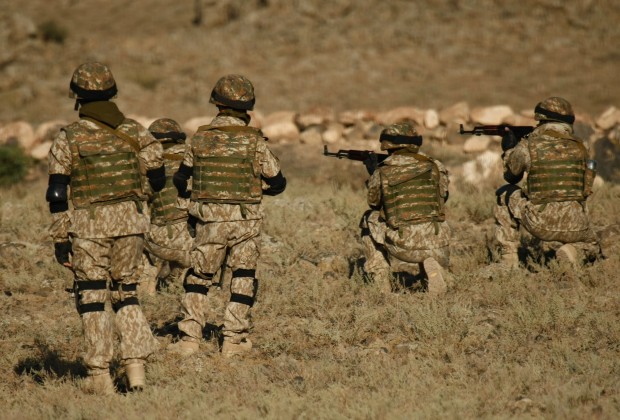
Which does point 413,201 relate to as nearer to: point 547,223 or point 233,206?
point 547,223

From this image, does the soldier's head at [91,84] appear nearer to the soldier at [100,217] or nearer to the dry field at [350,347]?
the soldier at [100,217]

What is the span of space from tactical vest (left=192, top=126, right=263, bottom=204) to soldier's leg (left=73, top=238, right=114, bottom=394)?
3.79 feet

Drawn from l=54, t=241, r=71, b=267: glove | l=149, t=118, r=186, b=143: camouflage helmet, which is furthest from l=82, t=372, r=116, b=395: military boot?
l=149, t=118, r=186, b=143: camouflage helmet

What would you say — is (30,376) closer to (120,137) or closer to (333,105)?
(120,137)

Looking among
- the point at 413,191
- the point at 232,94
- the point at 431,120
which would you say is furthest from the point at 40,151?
the point at 232,94

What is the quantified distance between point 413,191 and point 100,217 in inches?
141

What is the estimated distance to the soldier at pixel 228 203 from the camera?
747 centimetres

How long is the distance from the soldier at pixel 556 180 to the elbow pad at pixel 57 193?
5.07m

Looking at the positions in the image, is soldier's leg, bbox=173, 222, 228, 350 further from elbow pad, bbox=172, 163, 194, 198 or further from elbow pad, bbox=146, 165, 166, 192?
elbow pad, bbox=146, 165, 166, 192

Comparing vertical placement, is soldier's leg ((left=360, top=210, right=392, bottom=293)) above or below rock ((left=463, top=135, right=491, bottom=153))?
below

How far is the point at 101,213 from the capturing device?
657cm

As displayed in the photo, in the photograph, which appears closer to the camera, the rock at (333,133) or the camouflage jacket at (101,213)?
the camouflage jacket at (101,213)

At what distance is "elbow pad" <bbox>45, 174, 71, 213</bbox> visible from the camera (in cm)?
638

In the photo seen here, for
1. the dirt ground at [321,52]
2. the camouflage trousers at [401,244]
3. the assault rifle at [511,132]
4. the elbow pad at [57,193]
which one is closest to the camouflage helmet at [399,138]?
the camouflage trousers at [401,244]
